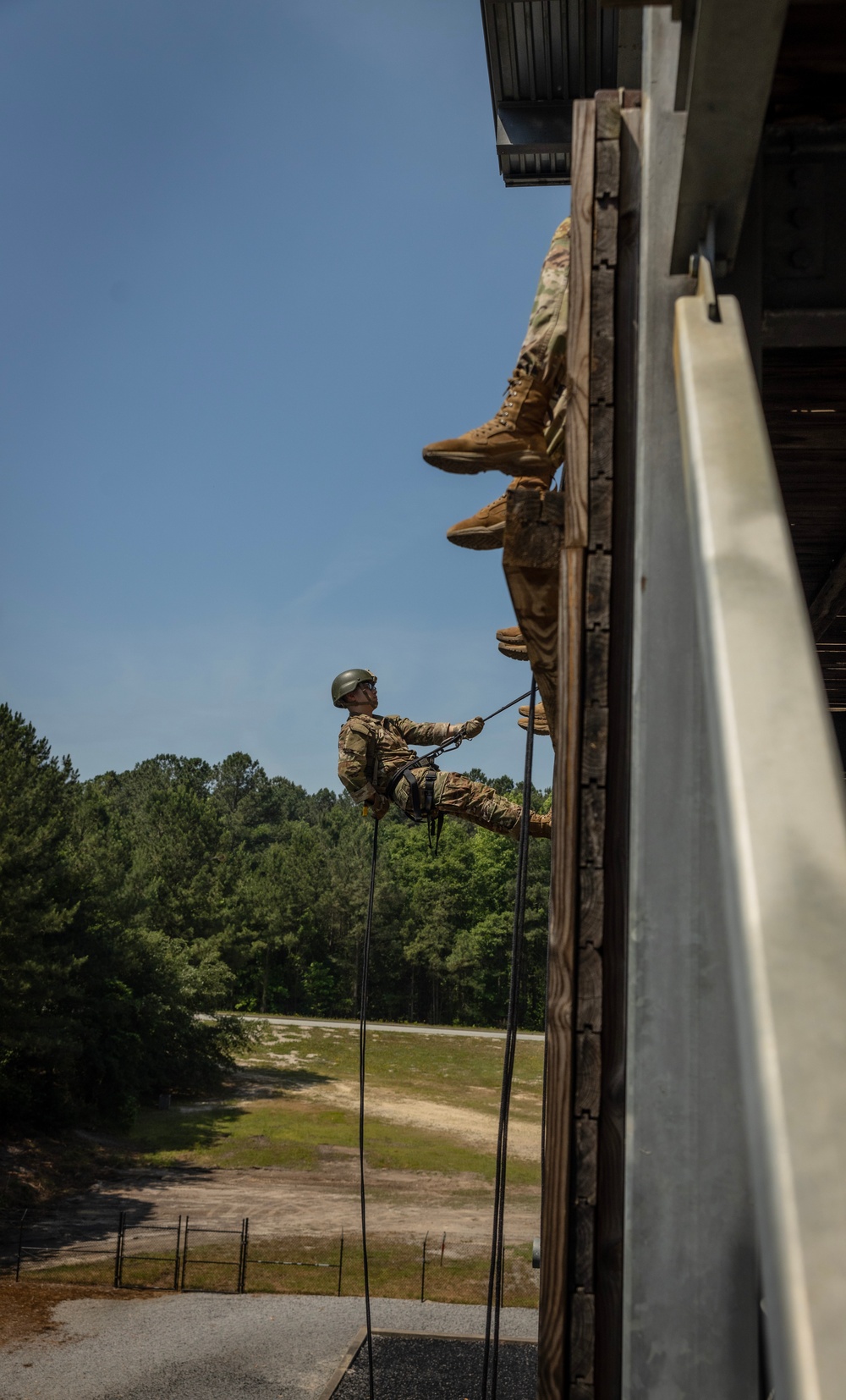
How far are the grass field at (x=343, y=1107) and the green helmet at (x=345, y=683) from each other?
25173mm

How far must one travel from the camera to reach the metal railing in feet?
3.18

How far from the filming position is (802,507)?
5293 mm

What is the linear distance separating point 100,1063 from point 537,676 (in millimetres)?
34983

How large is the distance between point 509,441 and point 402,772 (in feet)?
14.8

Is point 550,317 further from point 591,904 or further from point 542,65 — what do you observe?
point 542,65

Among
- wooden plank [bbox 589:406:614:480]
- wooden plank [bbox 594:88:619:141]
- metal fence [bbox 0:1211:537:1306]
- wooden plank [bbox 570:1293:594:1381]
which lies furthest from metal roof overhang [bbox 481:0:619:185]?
metal fence [bbox 0:1211:537:1306]

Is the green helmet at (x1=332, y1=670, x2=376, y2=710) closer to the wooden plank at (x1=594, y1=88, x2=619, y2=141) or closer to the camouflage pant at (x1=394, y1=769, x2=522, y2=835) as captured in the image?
the camouflage pant at (x1=394, y1=769, x2=522, y2=835)

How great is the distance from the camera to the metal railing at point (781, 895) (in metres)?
0.97

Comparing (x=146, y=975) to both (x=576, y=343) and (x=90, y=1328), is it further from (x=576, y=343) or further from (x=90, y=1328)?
(x=576, y=343)

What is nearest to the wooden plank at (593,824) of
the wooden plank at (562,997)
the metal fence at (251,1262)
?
the wooden plank at (562,997)

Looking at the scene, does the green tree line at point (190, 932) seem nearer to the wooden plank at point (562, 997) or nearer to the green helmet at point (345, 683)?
the green helmet at point (345, 683)

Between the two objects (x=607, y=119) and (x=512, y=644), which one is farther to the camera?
(x=512, y=644)

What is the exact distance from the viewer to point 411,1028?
5806 cm

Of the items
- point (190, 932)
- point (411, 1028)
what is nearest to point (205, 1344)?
point (190, 932)
